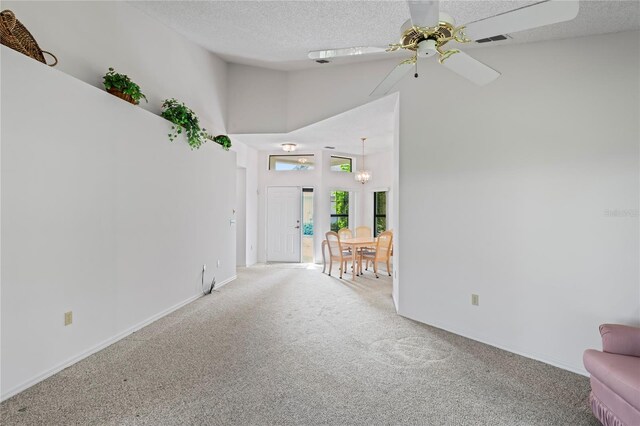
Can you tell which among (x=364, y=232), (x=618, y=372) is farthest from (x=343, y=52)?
(x=364, y=232)

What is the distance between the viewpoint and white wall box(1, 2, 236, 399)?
7.40 ft

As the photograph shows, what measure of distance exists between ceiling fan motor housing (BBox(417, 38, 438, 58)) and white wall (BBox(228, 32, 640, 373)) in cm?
152

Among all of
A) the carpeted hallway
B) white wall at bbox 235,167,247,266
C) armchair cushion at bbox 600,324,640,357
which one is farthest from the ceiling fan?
white wall at bbox 235,167,247,266

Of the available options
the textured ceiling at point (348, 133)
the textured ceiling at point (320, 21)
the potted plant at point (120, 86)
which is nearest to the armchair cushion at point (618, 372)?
the textured ceiling at point (320, 21)

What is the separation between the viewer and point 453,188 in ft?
11.3

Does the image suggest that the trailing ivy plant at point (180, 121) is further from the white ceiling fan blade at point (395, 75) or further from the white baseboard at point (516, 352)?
the white baseboard at point (516, 352)

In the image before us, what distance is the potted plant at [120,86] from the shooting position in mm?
3076

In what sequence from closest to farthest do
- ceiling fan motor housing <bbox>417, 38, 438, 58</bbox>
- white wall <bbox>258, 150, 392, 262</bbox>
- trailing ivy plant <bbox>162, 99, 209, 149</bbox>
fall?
ceiling fan motor housing <bbox>417, 38, 438, 58</bbox>, trailing ivy plant <bbox>162, 99, 209, 149</bbox>, white wall <bbox>258, 150, 392, 262</bbox>

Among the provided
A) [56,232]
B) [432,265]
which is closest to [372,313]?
[432,265]

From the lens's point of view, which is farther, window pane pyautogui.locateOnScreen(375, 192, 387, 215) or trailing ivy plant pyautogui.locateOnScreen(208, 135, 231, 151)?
window pane pyautogui.locateOnScreen(375, 192, 387, 215)

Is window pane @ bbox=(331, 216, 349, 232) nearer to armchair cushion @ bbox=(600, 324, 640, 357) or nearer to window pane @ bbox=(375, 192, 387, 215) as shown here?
Result: window pane @ bbox=(375, 192, 387, 215)

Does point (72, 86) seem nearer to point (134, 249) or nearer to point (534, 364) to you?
point (134, 249)

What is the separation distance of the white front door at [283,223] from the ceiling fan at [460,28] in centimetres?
567

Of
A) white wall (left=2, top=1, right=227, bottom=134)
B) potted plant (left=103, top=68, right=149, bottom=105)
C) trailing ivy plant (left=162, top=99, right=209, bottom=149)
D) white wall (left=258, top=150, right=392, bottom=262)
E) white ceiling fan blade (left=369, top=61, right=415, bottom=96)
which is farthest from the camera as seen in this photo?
white wall (left=258, top=150, right=392, bottom=262)
